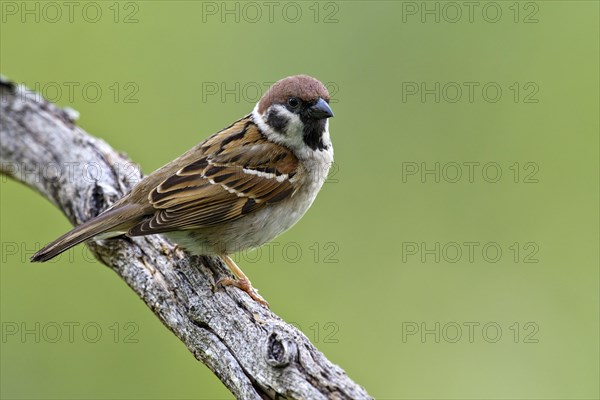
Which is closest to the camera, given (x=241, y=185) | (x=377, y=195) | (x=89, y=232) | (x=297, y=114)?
(x=89, y=232)

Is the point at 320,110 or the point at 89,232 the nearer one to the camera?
the point at 89,232

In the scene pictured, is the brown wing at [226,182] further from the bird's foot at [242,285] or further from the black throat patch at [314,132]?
the bird's foot at [242,285]

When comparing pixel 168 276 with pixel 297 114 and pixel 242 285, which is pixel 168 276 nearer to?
pixel 242 285

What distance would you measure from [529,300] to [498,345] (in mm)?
536

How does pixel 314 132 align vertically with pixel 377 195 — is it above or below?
below

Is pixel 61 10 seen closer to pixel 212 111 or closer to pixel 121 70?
pixel 121 70

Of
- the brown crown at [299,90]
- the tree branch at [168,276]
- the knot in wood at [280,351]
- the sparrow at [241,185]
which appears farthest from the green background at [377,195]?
the knot in wood at [280,351]

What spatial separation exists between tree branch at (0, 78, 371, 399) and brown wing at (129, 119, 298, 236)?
306mm

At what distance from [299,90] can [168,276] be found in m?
1.32

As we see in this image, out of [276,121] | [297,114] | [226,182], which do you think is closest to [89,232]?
[226,182]

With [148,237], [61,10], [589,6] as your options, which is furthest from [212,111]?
[589,6]

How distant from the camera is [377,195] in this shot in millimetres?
6523

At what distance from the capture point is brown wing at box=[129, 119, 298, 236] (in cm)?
431

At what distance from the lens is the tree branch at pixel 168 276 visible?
342 centimetres
